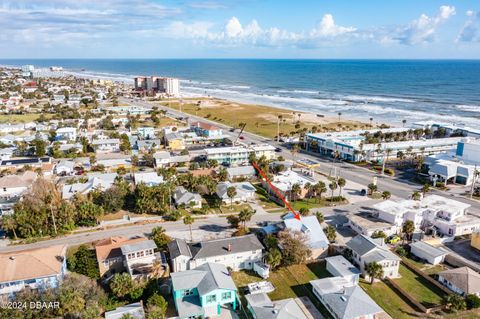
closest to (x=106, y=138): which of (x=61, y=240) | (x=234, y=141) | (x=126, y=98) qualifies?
(x=234, y=141)

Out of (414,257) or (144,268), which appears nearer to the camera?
(144,268)

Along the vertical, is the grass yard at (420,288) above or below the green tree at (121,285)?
below

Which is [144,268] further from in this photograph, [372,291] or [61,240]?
[372,291]

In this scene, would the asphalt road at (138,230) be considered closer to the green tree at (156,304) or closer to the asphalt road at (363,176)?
the green tree at (156,304)

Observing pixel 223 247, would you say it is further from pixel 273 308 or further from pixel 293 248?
pixel 273 308

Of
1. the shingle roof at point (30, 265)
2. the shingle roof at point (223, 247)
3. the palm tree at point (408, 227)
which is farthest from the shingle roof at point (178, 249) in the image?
the palm tree at point (408, 227)
